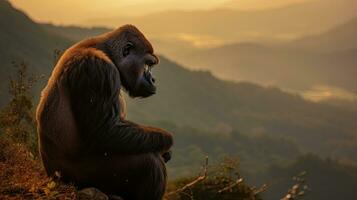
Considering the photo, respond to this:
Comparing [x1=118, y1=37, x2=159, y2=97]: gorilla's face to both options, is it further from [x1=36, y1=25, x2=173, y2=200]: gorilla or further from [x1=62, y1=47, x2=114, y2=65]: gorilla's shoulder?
[x1=62, y1=47, x2=114, y2=65]: gorilla's shoulder

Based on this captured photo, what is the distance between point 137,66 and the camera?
225 inches

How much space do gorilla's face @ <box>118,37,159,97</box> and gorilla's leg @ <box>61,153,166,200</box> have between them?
75 cm

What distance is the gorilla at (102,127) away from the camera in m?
5.08

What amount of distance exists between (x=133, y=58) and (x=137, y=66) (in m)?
0.10

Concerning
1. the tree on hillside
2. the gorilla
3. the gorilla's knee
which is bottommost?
the tree on hillside

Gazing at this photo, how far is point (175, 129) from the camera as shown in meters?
146

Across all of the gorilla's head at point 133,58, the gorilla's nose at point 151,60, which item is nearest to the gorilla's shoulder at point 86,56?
the gorilla's head at point 133,58

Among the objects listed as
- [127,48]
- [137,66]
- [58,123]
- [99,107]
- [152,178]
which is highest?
[127,48]

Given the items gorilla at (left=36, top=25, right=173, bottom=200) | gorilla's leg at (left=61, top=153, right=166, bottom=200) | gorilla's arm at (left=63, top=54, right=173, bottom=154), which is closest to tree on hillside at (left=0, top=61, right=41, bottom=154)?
gorilla at (left=36, top=25, right=173, bottom=200)

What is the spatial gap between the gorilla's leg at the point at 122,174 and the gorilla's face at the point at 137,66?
0.75 m

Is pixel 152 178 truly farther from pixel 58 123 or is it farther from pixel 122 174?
pixel 58 123

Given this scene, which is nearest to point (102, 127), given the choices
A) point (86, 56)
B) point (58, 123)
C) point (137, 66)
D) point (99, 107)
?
point (99, 107)

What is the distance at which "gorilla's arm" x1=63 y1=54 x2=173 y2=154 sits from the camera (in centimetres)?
506

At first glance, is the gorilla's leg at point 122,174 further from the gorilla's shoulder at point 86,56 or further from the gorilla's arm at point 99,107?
the gorilla's shoulder at point 86,56
